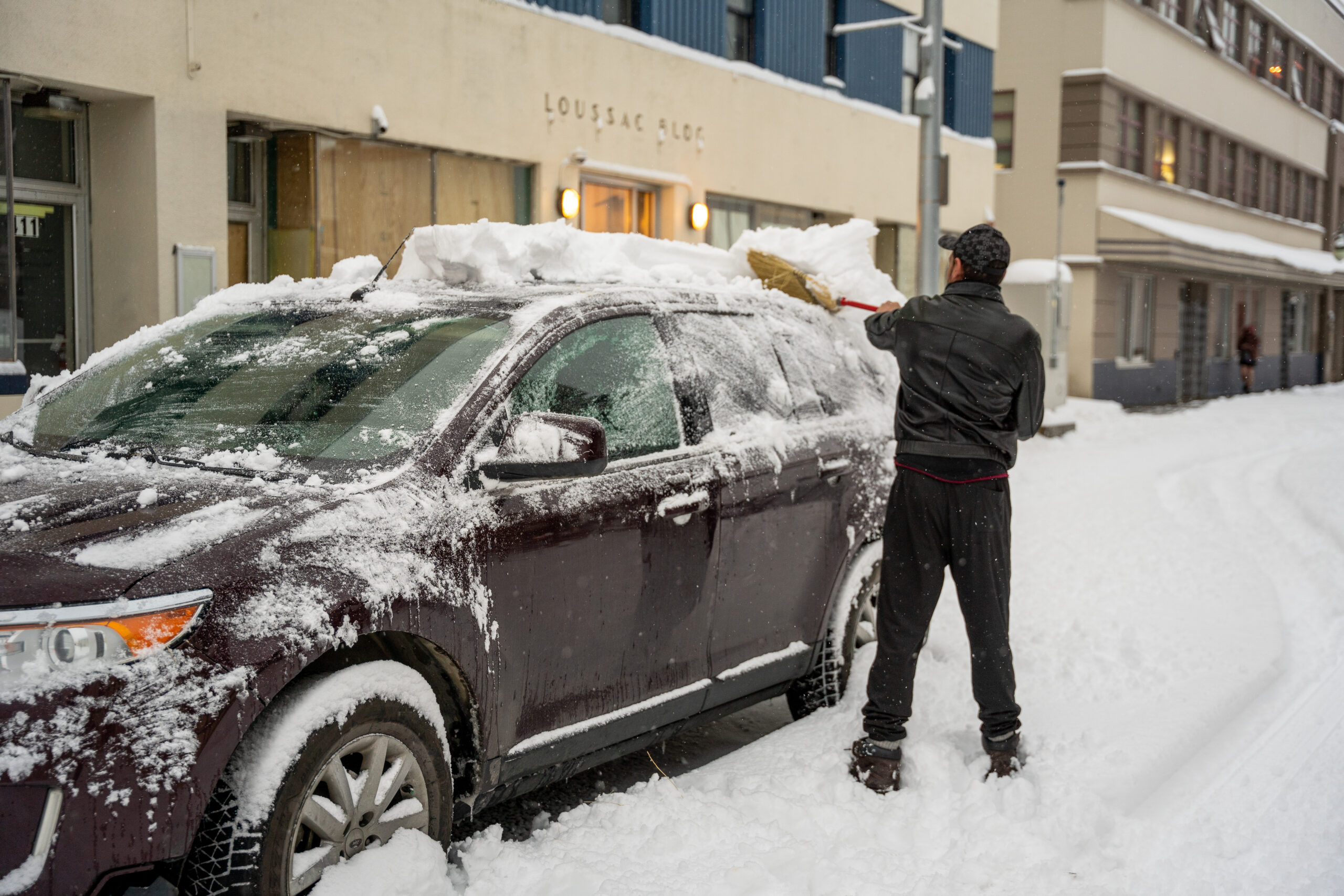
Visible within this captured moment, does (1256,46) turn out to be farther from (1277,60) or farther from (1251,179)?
(1251,179)

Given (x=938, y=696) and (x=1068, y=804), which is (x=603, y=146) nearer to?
(x=938, y=696)

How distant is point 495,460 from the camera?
3.65 m

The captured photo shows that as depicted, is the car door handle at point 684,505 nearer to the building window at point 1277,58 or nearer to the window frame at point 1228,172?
the window frame at point 1228,172

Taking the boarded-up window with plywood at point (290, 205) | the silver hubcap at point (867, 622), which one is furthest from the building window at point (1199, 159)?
the silver hubcap at point (867, 622)

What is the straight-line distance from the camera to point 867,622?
5.65 m

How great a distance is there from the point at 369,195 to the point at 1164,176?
25.4 m

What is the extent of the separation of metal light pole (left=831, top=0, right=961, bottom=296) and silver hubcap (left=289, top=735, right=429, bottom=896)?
11336 mm

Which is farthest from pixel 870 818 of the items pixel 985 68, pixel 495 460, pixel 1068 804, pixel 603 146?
pixel 985 68

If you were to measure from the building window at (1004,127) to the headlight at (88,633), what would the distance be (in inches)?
1108

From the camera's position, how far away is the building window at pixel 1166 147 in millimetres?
31375

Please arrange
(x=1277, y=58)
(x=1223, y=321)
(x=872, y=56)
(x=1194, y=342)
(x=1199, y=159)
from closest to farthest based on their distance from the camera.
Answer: (x=872, y=56) → (x=1194, y=342) → (x=1199, y=159) → (x=1223, y=321) → (x=1277, y=58)

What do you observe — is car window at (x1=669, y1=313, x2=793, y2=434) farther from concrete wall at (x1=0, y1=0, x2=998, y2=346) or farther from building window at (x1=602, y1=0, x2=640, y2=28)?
building window at (x1=602, y1=0, x2=640, y2=28)

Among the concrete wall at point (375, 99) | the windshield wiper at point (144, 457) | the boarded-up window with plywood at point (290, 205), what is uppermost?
the concrete wall at point (375, 99)

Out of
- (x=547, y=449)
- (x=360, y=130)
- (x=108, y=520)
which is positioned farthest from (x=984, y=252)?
(x=360, y=130)
